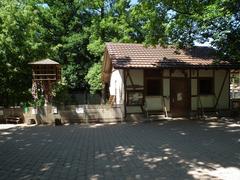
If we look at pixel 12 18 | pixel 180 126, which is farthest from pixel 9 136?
pixel 12 18

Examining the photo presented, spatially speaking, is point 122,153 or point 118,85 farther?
point 118,85

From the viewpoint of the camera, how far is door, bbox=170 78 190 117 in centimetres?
2241

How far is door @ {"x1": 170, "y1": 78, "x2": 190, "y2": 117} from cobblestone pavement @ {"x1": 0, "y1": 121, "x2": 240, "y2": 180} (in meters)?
5.05

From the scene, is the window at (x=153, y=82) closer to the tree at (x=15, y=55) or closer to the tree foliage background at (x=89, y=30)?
the tree foliage background at (x=89, y=30)

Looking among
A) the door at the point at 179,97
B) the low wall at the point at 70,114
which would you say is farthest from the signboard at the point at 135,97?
the door at the point at 179,97

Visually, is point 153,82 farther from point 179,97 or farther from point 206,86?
point 206,86

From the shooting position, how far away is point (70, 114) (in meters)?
20.0

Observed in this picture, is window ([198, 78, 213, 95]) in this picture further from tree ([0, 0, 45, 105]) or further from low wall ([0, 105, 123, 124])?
tree ([0, 0, 45, 105])

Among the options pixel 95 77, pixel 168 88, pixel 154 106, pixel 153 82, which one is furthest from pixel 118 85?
pixel 95 77

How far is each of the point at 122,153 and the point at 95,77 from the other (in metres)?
21.7

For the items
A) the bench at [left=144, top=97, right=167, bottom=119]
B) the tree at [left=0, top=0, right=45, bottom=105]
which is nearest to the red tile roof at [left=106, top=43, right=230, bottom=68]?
the bench at [left=144, top=97, right=167, bottom=119]

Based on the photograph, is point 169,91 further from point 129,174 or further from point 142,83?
point 129,174

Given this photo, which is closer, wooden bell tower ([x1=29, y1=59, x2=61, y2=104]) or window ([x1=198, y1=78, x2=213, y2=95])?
wooden bell tower ([x1=29, y1=59, x2=61, y2=104])

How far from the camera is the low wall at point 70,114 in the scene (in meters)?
19.7
